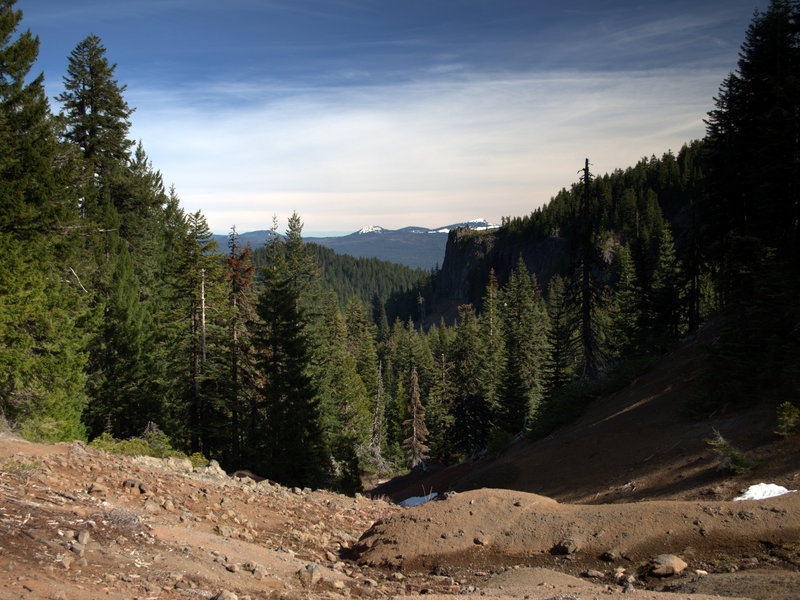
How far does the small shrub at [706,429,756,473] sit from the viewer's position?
1015 centimetres

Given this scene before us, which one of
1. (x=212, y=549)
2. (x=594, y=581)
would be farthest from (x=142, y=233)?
(x=594, y=581)

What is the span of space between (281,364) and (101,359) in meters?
7.92

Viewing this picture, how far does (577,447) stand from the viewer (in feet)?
56.1

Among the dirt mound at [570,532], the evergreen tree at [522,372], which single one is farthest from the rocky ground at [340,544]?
the evergreen tree at [522,372]

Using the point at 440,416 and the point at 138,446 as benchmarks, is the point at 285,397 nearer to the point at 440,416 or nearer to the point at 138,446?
the point at 138,446

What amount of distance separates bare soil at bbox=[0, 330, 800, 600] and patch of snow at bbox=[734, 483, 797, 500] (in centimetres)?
40

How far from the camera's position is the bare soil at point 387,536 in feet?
18.0

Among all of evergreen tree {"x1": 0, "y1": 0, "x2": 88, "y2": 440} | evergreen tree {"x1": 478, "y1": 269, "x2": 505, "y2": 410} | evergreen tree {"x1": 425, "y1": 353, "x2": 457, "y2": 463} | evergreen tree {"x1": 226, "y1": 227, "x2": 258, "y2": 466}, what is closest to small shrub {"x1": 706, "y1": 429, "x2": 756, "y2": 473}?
evergreen tree {"x1": 0, "y1": 0, "x2": 88, "y2": 440}

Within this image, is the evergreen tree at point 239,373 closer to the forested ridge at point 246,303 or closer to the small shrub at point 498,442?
the forested ridge at point 246,303

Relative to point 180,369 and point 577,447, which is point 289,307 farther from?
point 577,447

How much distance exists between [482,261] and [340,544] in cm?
13643

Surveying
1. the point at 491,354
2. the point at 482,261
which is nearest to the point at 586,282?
the point at 491,354

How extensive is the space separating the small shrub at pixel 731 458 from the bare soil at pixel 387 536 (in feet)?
0.63

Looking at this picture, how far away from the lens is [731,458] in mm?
10328
